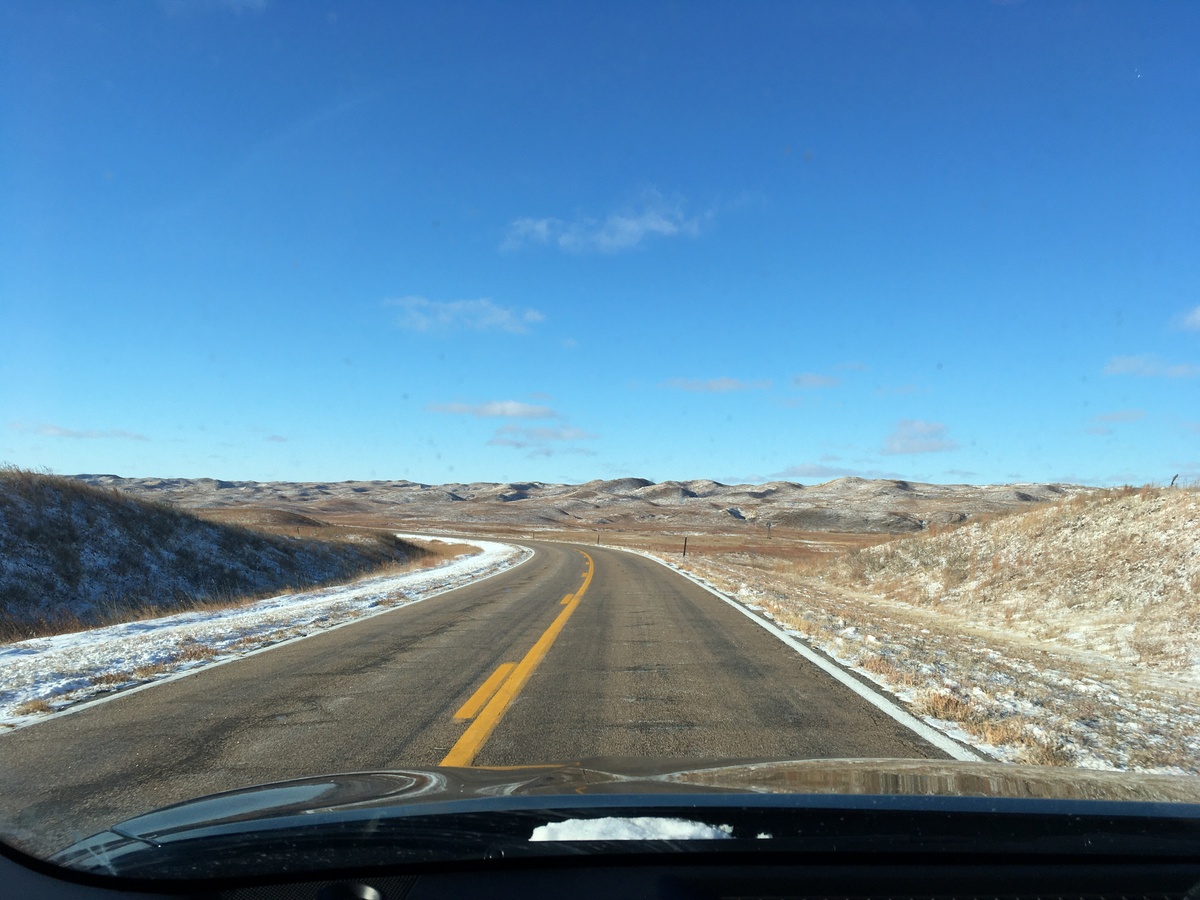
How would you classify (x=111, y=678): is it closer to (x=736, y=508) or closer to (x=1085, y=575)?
(x=1085, y=575)

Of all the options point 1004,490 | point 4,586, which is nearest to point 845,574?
point 4,586

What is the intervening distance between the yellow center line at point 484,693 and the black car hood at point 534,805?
251 centimetres

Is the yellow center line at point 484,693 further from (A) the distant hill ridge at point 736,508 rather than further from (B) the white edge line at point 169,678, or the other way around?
(A) the distant hill ridge at point 736,508

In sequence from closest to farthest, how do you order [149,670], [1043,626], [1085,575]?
[149,670]
[1043,626]
[1085,575]

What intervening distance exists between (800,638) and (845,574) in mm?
18225

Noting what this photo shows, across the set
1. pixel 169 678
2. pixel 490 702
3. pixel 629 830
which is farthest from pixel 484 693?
pixel 629 830

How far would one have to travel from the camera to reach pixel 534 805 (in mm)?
2771

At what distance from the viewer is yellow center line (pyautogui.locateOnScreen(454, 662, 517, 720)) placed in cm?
605

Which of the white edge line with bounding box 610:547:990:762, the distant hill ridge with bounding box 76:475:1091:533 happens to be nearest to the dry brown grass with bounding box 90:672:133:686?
the white edge line with bounding box 610:547:990:762

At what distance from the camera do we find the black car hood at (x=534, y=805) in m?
2.54

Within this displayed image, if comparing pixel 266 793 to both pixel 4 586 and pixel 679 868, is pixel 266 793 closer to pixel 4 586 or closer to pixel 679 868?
pixel 679 868

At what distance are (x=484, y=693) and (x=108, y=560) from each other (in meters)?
19.9

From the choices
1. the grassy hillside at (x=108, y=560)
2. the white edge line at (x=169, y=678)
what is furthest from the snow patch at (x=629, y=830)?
the grassy hillside at (x=108, y=560)

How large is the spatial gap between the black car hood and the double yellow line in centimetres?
149
